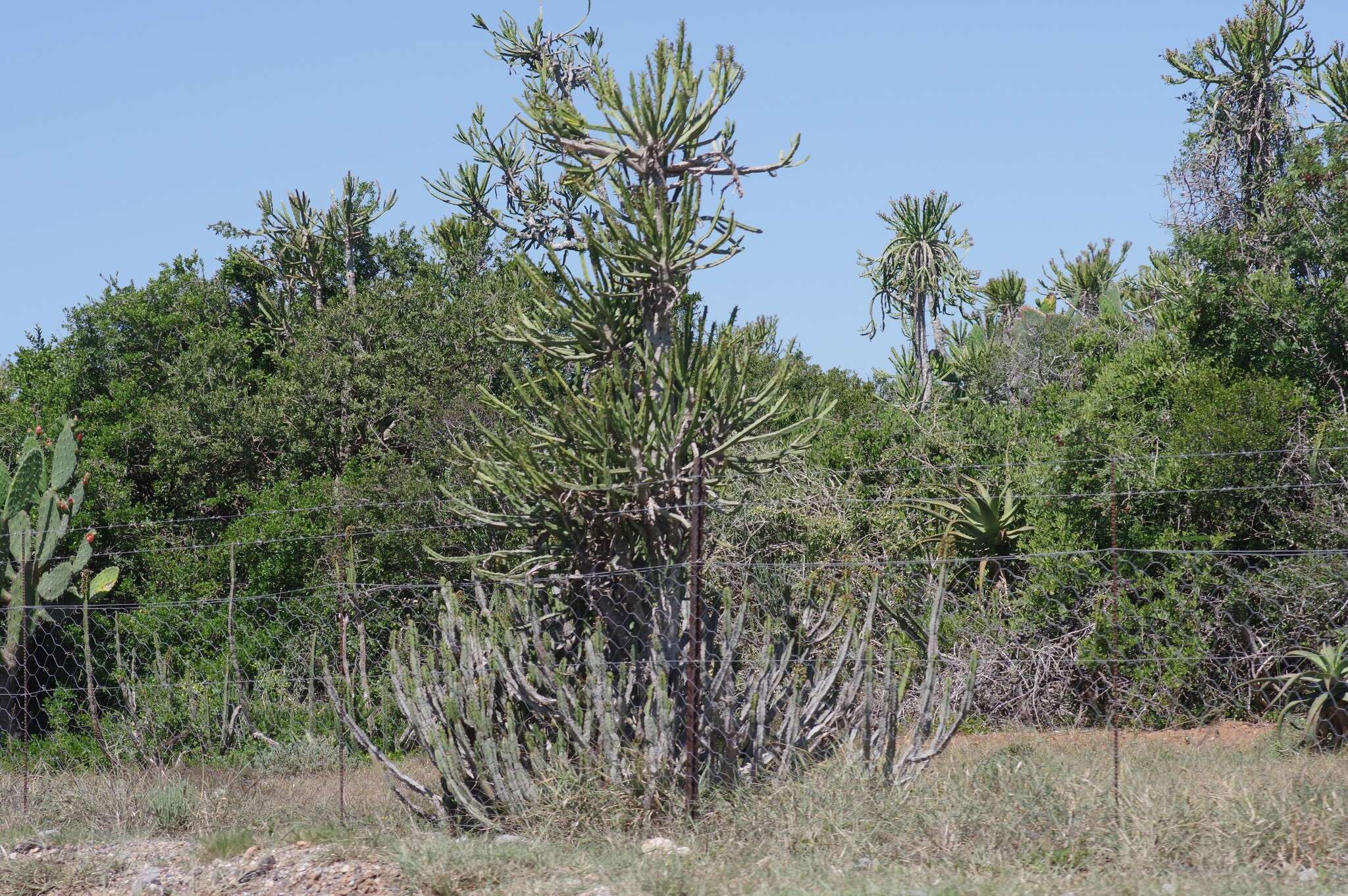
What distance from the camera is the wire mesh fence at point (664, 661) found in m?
6.89

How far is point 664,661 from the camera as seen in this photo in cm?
692

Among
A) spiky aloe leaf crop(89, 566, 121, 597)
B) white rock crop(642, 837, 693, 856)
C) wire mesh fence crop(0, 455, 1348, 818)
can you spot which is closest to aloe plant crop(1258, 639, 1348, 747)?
wire mesh fence crop(0, 455, 1348, 818)

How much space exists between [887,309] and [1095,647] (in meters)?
13.5

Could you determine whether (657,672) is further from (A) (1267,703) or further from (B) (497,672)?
(A) (1267,703)

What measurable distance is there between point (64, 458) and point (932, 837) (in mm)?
11942

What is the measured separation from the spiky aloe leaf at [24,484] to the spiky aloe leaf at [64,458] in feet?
0.95

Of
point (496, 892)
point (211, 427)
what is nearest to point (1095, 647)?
point (496, 892)

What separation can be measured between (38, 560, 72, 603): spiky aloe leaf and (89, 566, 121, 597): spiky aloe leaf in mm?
689

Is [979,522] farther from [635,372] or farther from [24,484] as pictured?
[24,484]

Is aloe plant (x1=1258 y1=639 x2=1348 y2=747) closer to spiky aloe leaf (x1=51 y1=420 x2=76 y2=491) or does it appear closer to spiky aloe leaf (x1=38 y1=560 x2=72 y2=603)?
spiky aloe leaf (x1=38 y1=560 x2=72 y2=603)

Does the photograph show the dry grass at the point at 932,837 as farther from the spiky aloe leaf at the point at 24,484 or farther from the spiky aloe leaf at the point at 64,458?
the spiky aloe leaf at the point at 64,458

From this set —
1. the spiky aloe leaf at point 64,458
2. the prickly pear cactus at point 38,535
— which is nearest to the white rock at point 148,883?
the prickly pear cactus at point 38,535

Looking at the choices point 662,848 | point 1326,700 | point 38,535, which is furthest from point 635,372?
point 38,535

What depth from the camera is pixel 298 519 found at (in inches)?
619
